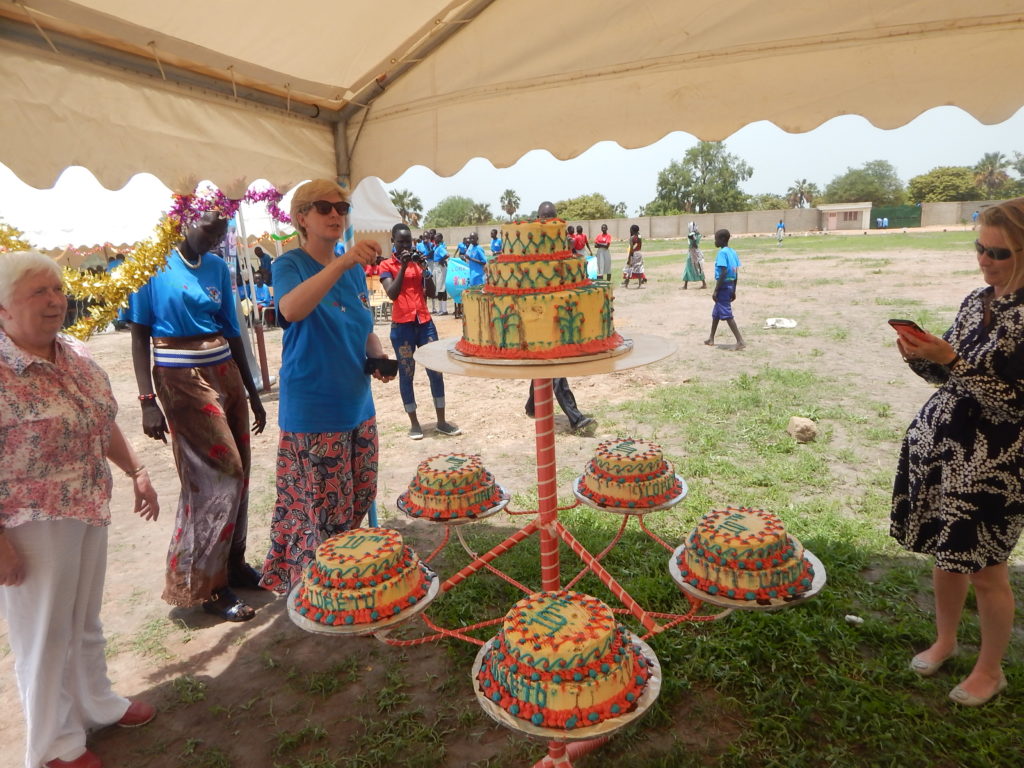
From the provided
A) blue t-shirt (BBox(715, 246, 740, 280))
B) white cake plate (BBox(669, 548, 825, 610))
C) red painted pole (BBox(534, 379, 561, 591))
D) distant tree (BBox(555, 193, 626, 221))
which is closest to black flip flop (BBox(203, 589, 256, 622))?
red painted pole (BBox(534, 379, 561, 591))

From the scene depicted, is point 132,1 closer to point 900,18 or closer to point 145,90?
point 145,90

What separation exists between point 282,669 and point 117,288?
7.37 feet

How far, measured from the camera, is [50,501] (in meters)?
2.29

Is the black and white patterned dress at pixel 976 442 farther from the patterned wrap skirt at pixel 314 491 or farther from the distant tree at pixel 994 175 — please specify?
the distant tree at pixel 994 175

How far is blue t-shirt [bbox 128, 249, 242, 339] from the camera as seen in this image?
324 cm

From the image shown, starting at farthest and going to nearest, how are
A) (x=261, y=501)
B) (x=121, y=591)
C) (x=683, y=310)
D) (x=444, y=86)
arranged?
(x=683, y=310)
(x=261, y=501)
(x=121, y=591)
(x=444, y=86)

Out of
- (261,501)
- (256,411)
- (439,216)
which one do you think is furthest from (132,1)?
(439,216)

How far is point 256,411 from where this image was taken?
3738 millimetres

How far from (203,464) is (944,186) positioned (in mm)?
85484

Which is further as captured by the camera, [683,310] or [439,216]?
[439,216]

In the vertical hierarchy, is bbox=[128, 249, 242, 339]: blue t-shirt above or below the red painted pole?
above

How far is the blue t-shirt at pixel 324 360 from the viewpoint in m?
2.85

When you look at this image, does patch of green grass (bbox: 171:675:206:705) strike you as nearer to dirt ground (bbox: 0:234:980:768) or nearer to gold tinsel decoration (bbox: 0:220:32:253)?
dirt ground (bbox: 0:234:980:768)

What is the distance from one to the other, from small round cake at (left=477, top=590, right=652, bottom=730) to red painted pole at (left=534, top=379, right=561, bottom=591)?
682 millimetres
